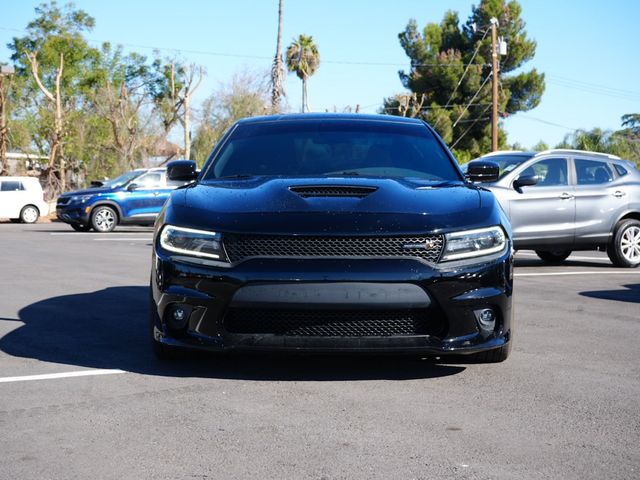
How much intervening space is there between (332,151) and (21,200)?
27430 mm

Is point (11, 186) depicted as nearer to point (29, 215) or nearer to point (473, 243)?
point (29, 215)

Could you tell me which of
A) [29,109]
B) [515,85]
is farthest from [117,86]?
[515,85]

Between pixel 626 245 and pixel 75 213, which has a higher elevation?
pixel 626 245

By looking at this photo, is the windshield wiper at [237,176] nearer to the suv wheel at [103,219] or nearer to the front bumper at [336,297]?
the front bumper at [336,297]

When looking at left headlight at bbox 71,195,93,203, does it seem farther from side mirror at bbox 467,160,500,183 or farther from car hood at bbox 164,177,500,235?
car hood at bbox 164,177,500,235

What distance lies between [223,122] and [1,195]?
25174 mm

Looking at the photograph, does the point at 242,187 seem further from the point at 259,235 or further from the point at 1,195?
Answer: the point at 1,195

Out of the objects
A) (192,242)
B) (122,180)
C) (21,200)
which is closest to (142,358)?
(192,242)

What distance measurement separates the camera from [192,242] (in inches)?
206

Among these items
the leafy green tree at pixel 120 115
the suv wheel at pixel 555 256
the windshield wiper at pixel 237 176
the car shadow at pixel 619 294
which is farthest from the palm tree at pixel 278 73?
the windshield wiper at pixel 237 176

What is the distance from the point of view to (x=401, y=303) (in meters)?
5.00

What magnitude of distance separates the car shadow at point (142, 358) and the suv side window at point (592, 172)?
334 inches

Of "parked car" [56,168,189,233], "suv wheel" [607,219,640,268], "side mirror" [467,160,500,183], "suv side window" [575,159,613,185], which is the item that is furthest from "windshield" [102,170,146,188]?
"side mirror" [467,160,500,183]

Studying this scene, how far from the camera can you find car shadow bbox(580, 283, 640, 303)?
32.6ft
